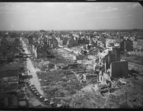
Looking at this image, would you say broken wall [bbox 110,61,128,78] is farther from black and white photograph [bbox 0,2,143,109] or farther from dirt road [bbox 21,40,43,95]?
dirt road [bbox 21,40,43,95]

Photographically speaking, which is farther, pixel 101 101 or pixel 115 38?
pixel 115 38

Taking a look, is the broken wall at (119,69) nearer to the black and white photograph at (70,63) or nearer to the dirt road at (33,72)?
the black and white photograph at (70,63)

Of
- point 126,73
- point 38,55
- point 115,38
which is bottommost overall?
point 126,73

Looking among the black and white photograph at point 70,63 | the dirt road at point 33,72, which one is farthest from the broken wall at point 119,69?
the dirt road at point 33,72

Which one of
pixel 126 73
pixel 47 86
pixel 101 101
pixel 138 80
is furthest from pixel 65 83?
pixel 138 80

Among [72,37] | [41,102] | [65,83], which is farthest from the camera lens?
[72,37]

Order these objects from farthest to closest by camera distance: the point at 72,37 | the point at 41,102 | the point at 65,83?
the point at 72,37
the point at 65,83
the point at 41,102

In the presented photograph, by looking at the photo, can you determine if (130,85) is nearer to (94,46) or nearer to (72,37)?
(94,46)

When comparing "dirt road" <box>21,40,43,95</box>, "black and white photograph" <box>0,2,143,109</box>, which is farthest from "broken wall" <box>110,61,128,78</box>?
"dirt road" <box>21,40,43,95</box>

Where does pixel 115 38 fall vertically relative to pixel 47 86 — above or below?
above

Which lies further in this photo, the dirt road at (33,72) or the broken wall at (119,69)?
the broken wall at (119,69)

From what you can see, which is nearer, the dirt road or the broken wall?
the dirt road
